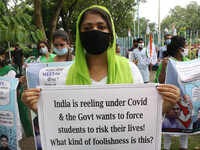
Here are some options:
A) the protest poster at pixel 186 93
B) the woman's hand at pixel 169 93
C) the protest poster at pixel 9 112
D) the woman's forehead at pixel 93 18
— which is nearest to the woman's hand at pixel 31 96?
the woman's forehead at pixel 93 18

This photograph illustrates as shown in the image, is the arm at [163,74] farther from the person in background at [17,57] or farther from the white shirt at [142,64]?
the person in background at [17,57]

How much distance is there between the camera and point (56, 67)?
2.87 metres

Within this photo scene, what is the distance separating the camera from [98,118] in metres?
1.36

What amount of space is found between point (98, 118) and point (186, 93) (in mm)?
1558

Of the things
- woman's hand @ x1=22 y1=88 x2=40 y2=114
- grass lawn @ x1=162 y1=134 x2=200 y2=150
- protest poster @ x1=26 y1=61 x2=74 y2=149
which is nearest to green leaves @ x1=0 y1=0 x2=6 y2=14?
protest poster @ x1=26 y1=61 x2=74 y2=149

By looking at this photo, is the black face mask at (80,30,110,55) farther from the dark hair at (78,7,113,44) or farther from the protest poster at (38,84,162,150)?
the protest poster at (38,84,162,150)

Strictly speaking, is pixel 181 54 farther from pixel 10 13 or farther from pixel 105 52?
pixel 10 13

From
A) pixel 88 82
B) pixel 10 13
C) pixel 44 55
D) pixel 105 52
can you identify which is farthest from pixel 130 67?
pixel 44 55

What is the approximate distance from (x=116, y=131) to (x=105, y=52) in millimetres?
633

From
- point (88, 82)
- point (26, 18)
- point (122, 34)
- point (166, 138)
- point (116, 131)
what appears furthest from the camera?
point (122, 34)

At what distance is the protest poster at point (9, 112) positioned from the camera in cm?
250

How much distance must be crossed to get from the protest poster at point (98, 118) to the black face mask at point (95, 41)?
1.11 ft

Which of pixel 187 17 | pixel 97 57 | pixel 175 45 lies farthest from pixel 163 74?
pixel 187 17

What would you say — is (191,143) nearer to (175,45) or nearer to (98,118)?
(175,45)
